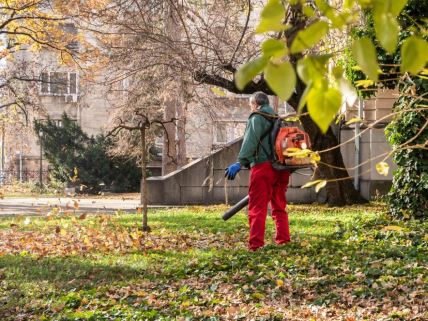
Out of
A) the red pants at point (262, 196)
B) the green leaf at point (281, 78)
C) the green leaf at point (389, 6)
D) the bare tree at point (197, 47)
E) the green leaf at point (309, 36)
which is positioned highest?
the bare tree at point (197, 47)

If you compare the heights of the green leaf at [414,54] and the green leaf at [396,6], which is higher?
the green leaf at [396,6]

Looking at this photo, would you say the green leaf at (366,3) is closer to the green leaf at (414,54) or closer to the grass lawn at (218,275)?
the green leaf at (414,54)

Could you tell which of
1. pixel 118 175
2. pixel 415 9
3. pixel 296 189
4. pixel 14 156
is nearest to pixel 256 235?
pixel 415 9

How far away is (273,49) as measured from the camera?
1527 mm

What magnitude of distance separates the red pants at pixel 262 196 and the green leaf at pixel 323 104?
23.1 feet

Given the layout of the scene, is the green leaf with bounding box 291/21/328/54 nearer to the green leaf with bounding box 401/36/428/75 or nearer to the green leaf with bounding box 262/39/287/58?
the green leaf with bounding box 262/39/287/58

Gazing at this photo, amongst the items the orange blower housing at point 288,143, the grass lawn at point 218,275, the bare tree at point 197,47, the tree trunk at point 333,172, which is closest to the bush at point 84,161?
the bare tree at point 197,47

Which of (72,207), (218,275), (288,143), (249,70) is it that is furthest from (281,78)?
(72,207)

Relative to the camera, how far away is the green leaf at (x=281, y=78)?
1.47 metres

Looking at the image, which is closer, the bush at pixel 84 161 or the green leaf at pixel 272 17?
the green leaf at pixel 272 17

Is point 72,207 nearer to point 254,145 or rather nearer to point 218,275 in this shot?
point 254,145

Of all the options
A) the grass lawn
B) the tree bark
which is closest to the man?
the grass lawn

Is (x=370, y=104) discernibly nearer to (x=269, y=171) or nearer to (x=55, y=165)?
(x=269, y=171)

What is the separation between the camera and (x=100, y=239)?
1121cm
